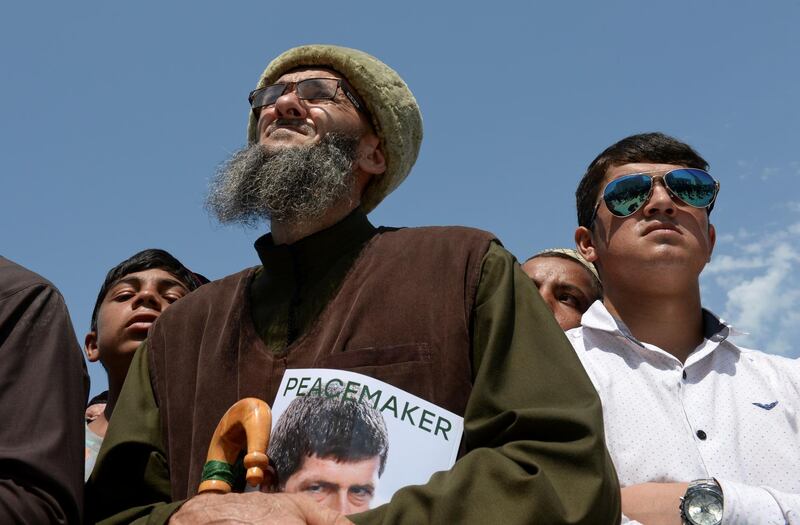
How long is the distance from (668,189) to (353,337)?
5.61 ft

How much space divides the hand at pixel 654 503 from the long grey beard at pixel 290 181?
55.7 inches

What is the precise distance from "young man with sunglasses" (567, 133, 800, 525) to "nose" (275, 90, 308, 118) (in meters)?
1.31

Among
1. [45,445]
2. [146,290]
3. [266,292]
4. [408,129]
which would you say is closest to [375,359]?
[266,292]

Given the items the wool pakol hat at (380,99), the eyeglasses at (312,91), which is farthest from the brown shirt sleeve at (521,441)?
the eyeglasses at (312,91)

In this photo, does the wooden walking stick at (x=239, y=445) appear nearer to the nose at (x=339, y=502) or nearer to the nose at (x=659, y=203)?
the nose at (x=339, y=502)

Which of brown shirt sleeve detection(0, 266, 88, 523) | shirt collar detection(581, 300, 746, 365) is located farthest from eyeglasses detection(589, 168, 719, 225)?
brown shirt sleeve detection(0, 266, 88, 523)

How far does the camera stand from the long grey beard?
3.75m

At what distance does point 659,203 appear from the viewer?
13.9 ft

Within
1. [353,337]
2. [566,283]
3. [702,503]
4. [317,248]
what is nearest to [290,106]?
[317,248]

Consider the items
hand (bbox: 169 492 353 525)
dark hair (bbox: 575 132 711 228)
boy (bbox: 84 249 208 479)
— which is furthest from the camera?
boy (bbox: 84 249 208 479)

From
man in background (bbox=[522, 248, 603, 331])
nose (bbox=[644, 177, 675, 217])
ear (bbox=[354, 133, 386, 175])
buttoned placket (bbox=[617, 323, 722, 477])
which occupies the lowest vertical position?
buttoned placket (bbox=[617, 323, 722, 477])

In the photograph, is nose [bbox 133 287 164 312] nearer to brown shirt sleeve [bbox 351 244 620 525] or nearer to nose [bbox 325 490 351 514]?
brown shirt sleeve [bbox 351 244 620 525]

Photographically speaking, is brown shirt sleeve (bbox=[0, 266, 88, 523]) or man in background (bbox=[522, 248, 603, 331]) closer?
brown shirt sleeve (bbox=[0, 266, 88, 523])

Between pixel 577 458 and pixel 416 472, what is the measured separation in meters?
0.43
